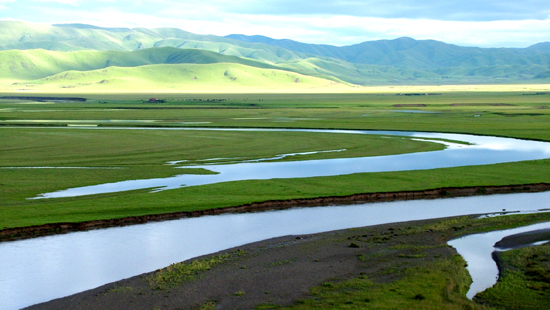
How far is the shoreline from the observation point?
22969 mm

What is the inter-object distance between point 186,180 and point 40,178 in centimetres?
925

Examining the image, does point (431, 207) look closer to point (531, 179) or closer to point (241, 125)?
point (531, 179)

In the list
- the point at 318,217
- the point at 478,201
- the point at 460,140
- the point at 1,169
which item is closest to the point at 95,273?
the point at 318,217

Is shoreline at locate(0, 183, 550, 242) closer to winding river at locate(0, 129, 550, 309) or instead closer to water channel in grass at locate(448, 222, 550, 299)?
winding river at locate(0, 129, 550, 309)

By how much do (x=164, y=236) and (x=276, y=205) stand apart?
7.43m

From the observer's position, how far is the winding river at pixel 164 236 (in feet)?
57.5

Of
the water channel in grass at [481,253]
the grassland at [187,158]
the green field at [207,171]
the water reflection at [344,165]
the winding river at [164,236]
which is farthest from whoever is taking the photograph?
the water reflection at [344,165]

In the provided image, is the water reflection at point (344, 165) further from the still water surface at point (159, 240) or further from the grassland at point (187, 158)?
the still water surface at point (159, 240)

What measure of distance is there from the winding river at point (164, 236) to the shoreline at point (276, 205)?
2.35 ft

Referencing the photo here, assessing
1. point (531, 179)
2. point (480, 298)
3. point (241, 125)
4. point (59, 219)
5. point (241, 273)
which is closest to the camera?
point (480, 298)

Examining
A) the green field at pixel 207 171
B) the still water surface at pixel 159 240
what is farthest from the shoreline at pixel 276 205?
the still water surface at pixel 159 240

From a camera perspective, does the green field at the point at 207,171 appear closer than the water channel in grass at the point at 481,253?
No

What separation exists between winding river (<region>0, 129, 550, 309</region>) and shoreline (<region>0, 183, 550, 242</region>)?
0.72 m

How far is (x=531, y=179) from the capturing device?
33.3 meters
